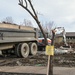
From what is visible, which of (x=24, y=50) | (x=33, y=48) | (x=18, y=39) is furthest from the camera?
(x=33, y=48)

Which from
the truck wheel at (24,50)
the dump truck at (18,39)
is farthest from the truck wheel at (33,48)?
the truck wheel at (24,50)

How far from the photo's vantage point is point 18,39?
21938mm

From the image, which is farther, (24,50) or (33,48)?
(33,48)

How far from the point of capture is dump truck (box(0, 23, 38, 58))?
1998 centimetres

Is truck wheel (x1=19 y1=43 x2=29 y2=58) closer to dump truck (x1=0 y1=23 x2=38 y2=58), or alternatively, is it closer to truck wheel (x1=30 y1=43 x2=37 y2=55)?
dump truck (x1=0 y1=23 x2=38 y2=58)

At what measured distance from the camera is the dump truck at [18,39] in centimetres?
1998

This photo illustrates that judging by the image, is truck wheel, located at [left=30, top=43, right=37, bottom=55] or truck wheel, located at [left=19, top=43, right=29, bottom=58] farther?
truck wheel, located at [left=30, top=43, right=37, bottom=55]

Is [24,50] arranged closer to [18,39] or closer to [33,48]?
Result: [18,39]

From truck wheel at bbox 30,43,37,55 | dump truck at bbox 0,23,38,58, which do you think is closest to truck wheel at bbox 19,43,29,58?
dump truck at bbox 0,23,38,58

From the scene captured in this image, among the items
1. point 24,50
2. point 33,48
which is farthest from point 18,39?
point 33,48

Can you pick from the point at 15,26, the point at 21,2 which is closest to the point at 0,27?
the point at 15,26

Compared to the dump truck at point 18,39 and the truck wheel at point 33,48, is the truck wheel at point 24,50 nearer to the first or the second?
the dump truck at point 18,39

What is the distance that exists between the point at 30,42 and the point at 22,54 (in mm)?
2836

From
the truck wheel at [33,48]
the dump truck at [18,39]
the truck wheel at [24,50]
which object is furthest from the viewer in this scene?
the truck wheel at [33,48]
